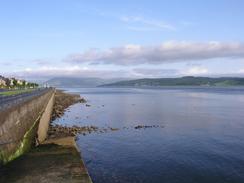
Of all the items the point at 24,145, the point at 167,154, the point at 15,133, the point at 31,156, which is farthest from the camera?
the point at 167,154

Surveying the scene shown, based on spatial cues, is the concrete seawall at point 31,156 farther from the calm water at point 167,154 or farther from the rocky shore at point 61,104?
the rocky shore at point 61,104

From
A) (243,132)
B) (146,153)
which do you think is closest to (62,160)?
(146,153)

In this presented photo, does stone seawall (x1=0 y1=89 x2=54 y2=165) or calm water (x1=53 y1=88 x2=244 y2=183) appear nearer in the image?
stone seawall (x1=0 y1=89 x2=54 y2=165)

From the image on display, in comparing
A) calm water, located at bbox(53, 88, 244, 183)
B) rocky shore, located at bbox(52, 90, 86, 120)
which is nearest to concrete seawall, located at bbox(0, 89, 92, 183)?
calm water, located at bbox(53, 88, 244, 183)

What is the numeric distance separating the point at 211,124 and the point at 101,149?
93.8 ft

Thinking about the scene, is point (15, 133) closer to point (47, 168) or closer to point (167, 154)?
point (47, 168)

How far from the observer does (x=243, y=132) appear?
50.3 metres

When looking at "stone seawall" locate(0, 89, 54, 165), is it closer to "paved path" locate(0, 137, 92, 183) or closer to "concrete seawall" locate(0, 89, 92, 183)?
"concrete seawall" locate(0, 89, 92, 183)

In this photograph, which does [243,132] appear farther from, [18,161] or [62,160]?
[18,161]

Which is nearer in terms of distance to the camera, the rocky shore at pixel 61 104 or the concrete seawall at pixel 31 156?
the concrete seawall at pixel 31 156

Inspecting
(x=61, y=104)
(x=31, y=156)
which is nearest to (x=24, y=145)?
(x=31, y=156)

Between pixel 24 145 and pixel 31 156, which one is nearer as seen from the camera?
pixel 31 156

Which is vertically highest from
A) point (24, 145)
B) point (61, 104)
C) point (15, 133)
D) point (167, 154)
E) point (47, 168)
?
point (15, 133)

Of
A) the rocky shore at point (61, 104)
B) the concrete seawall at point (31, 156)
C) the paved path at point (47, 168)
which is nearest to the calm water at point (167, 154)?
the paved path at point (47, 168)
